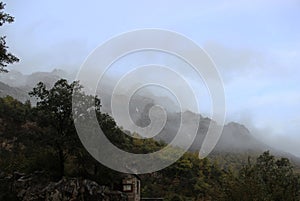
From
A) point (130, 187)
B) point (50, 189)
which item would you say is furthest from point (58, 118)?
point (130, 187)

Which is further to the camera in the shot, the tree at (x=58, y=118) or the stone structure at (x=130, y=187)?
the stone structure at (x=130, y=187)

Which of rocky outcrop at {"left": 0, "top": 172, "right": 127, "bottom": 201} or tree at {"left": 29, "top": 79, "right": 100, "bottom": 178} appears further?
tree at {"left": 29, "top": 79, "right": 100, "bottom": 178}

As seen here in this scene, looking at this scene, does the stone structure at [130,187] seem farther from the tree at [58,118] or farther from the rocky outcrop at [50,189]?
the tree at [58,118]

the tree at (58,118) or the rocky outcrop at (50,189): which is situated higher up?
the tree at (58,118)

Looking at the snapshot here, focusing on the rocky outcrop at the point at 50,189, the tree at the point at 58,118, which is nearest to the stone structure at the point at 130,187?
the rocky outcrop at the point at 50,189

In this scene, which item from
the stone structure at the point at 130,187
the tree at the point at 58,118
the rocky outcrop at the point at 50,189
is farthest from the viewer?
the stone structure at the point at 130,187

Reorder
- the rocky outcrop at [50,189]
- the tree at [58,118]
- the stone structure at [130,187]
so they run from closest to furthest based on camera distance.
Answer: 1. the rocky outcrop at [50,189]
2. the tree at [58,118]
3. the stone structure at [130,187]

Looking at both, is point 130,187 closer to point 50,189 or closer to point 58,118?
point 58,118

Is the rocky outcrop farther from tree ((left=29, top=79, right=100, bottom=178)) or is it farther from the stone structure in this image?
the stone structure

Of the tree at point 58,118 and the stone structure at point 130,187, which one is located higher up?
the tree at point 58,118

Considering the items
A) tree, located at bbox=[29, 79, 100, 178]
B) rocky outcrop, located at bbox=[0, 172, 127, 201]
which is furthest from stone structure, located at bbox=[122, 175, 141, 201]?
tree, located at bbox=[29, 79, 100, 178]

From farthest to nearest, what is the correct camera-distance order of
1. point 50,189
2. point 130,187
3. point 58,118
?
point 130,187, point 58,118, point 50,189

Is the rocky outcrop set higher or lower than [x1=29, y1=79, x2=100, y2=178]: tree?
lower

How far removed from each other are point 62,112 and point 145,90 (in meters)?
6.82
